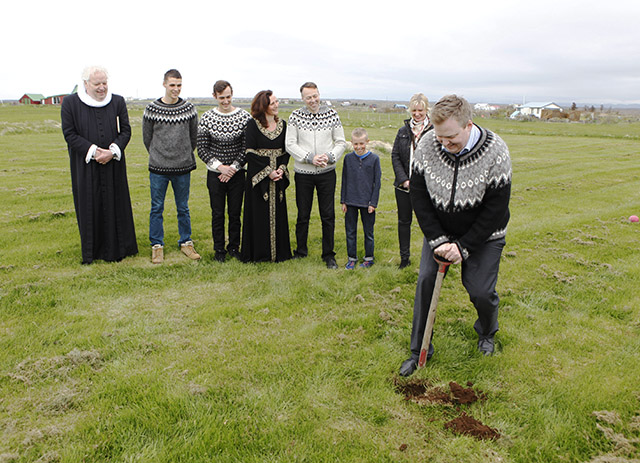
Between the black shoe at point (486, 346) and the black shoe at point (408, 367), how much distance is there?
2.25 feet

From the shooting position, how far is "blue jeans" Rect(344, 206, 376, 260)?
6.22 metres

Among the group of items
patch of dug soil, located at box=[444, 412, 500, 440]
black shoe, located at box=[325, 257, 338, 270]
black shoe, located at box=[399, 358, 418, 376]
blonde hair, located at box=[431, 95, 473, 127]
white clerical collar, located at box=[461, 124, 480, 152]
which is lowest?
patch of dug soil, located at box=[444, 412, 500, 440]

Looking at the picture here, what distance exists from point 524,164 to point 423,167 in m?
15.4

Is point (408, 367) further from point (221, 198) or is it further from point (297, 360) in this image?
point (221, 198)

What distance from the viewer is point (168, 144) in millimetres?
6242

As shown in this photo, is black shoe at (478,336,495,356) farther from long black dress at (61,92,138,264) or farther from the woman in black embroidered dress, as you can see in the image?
long black dress at (61,92,138,264)

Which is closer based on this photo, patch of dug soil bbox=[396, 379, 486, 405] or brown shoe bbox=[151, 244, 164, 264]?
patch of dug soil bbox=[396, 379, 486, 405]

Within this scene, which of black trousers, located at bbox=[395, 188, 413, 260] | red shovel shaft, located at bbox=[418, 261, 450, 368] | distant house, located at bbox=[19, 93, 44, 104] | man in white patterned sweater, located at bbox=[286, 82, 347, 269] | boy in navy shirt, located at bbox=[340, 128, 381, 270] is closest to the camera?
red shovel shaft, located at bbox=[418, 261, 450, 368]

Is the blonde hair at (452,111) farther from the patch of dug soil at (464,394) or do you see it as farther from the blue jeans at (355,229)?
the blue jeans at (355,229)

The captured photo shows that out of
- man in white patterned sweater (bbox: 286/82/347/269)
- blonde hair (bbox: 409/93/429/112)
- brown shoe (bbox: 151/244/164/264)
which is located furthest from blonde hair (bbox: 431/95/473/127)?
brown shoe (bbox: 151/244/164/264)

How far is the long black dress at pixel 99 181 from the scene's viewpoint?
5926 millimetres

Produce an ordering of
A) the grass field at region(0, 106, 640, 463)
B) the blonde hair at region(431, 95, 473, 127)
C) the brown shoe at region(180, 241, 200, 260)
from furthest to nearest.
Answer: the brown shoe at region(180, 241, 200, 260) < the blonde hair at region(431, 95, 473, 127) < the grass field at region(0, 106, 640, 463)

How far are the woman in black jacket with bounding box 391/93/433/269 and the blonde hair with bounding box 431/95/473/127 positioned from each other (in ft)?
7.20

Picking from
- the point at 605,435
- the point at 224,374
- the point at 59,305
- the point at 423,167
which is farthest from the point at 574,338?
the point at 59,305
